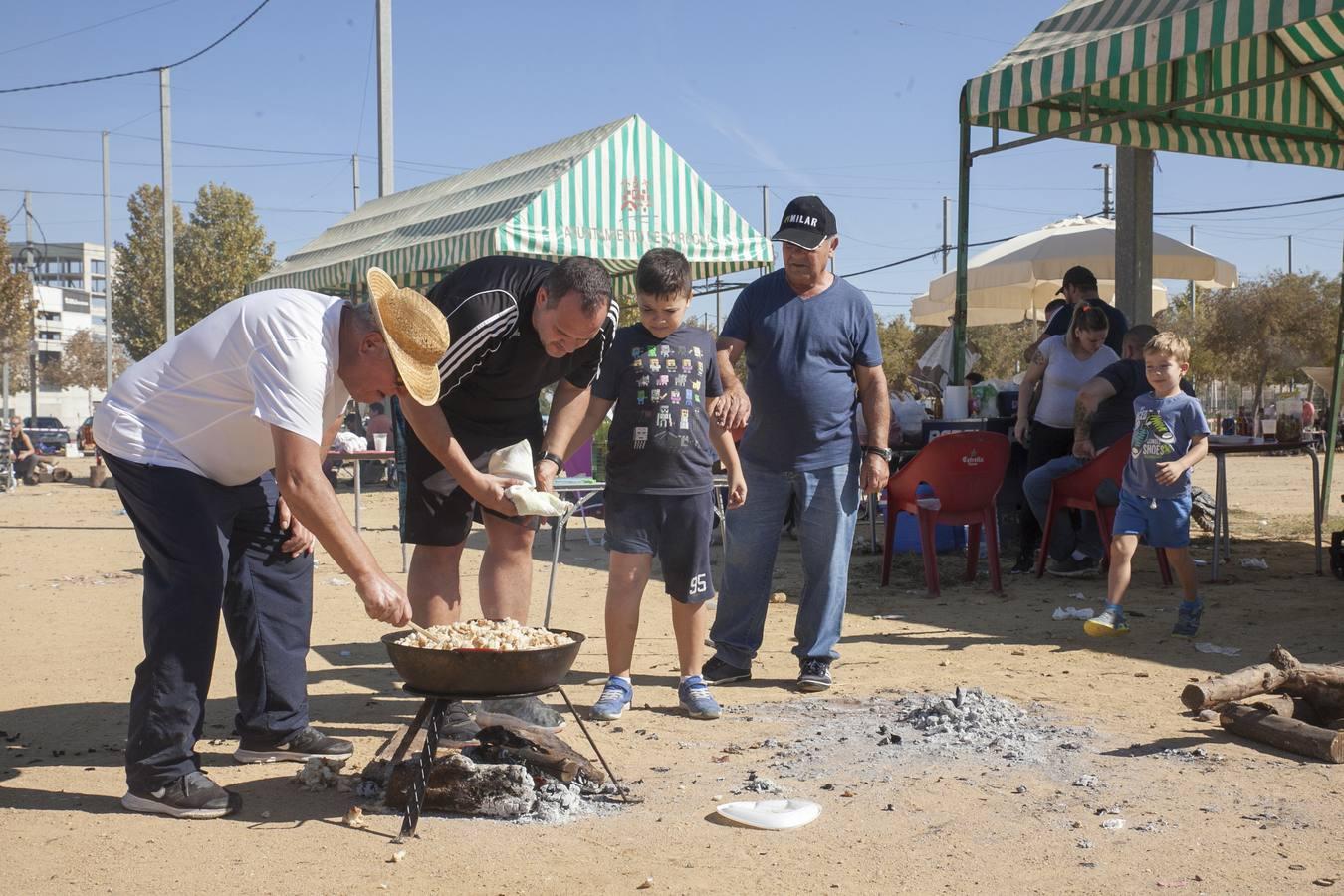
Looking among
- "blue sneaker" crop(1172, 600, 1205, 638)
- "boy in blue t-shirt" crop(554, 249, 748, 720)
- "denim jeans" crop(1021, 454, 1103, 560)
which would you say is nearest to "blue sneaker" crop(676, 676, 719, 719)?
"boy in blue t-shirt" crop(554, 249, 748, 720)

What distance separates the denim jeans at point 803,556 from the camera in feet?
18.2

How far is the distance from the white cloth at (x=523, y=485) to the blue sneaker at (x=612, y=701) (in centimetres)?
89

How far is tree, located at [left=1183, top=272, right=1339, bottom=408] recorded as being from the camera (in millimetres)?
39438

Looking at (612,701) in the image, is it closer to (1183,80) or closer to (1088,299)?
(1088,299)

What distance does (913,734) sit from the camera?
4637 mm

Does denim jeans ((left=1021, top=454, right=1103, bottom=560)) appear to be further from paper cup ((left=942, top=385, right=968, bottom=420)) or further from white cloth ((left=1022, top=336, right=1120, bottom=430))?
paper cup ((left=942, top=385, right=968, bottom=420))

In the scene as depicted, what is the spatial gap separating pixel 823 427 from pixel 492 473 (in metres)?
1.72

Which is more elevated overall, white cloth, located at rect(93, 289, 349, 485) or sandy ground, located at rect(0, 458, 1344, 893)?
white cloth, located at rect(93, 289, 349, 485)

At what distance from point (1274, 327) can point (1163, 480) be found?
37914 mm

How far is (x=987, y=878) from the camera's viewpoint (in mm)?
3252

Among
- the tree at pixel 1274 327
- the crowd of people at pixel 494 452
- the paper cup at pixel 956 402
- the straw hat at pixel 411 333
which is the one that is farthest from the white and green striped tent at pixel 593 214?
the tree at pixel 1274 327

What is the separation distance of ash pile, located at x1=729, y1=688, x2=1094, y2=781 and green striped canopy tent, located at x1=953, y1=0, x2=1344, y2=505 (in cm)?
464

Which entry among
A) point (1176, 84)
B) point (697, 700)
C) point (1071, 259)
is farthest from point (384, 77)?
point (697, 700)

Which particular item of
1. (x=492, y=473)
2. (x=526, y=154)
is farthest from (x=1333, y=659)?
(x=526, y=154)
